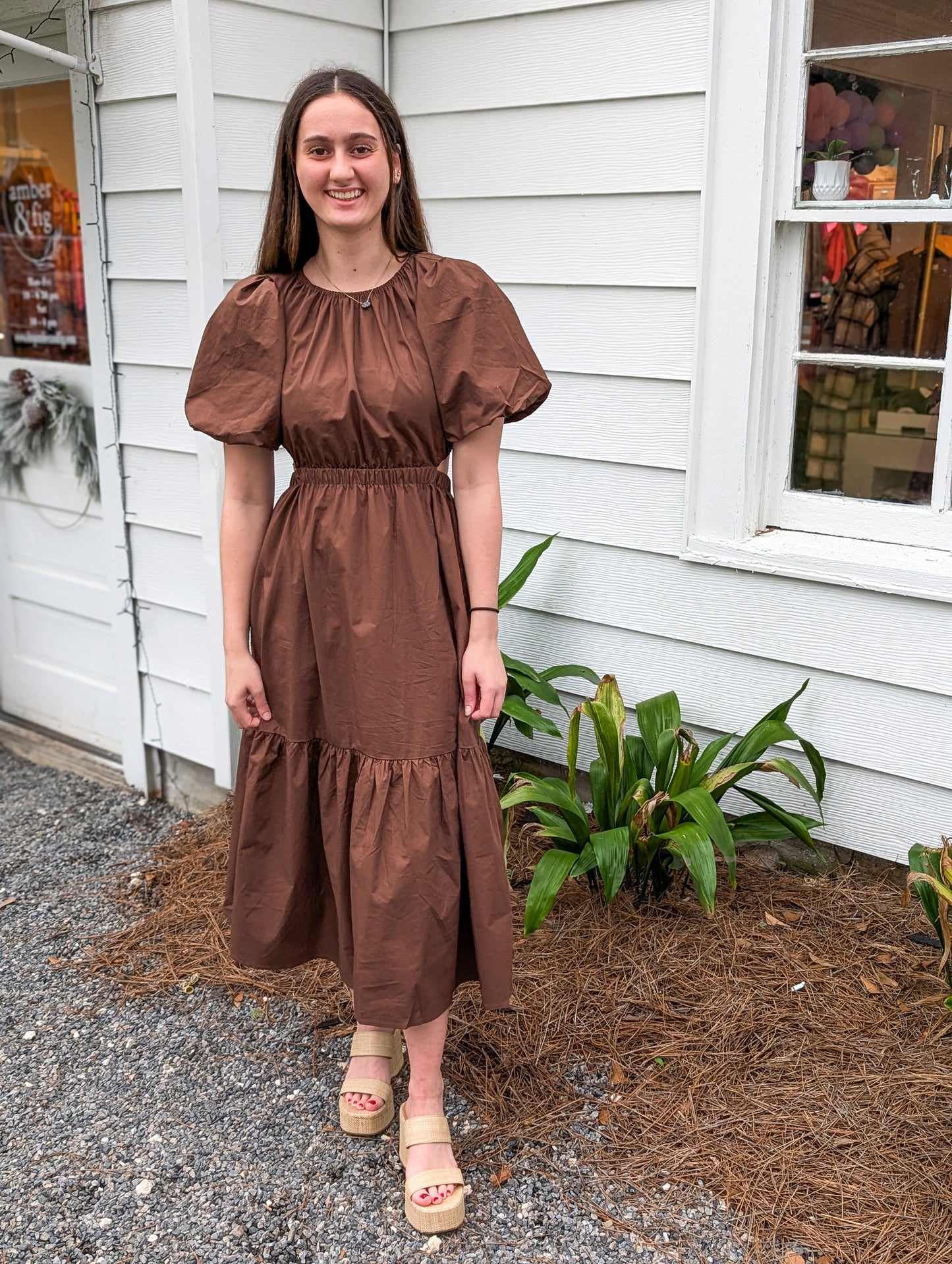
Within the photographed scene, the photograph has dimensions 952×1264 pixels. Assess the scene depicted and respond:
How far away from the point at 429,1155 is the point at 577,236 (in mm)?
2282

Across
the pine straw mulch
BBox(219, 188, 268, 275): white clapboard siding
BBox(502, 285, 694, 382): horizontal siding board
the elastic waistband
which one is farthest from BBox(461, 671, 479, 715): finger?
BBox(219, 188, 268, 275): white clapboard siding

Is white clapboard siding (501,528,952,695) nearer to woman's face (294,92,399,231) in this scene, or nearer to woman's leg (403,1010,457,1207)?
woman's leg (403,1010,457,1207)

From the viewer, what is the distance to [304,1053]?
104 inches

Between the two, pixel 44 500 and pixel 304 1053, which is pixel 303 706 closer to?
pixel 304 1053

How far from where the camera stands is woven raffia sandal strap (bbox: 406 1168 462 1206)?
6.98ft

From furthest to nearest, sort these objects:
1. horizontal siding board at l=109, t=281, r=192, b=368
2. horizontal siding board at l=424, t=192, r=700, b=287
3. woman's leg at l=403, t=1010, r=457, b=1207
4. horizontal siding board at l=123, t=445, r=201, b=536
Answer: horizontal siding board at l=123, t=445, r=201, b=536, horizontal siding board at l=109, t=281, r=192, b=368, horizontal siding board at l=424, t=192, r=700, b=287, woman's leg at l=403, t=1010, r=457, b=1207

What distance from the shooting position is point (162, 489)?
140 inches

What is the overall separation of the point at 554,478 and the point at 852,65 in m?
1.26

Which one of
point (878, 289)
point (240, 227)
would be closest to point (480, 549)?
point (878, 289)

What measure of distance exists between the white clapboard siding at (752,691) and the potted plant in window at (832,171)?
114 centimetres

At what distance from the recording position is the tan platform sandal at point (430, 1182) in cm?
210

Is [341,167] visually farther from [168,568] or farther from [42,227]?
[42,227]

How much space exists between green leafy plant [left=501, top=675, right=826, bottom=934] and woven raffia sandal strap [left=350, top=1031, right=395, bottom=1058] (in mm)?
490

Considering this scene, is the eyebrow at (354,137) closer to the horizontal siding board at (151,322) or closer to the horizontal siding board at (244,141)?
the horizontal siding board at (244,141)
